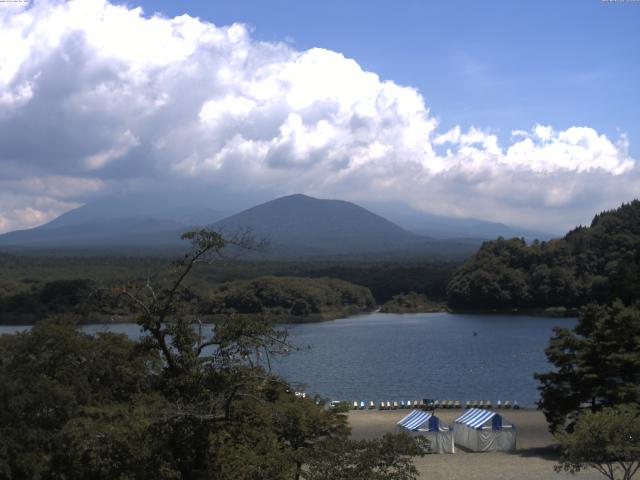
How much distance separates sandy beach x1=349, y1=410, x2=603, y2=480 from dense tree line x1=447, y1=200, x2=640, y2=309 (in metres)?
45.8

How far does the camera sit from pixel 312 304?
71.4m

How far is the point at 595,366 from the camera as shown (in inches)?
707

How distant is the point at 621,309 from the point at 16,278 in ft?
227

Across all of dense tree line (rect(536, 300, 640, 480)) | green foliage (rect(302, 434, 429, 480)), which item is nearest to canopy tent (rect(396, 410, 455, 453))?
dense tree line (rect(536, 300, 640, 480))

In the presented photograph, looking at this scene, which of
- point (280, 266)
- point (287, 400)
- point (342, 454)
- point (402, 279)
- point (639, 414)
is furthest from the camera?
point (280, 266)

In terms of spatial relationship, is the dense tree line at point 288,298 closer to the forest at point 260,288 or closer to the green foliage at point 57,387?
the forest at point 260,288

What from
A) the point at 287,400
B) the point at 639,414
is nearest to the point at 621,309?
the point at 639,414

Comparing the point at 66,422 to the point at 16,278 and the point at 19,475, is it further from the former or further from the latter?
the point at 16,278

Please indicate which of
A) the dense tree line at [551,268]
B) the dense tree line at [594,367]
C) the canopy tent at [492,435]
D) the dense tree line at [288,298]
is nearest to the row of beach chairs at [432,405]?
the canopy tent at [492,435]

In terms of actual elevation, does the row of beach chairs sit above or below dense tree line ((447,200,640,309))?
below

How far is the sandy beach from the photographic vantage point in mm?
16016

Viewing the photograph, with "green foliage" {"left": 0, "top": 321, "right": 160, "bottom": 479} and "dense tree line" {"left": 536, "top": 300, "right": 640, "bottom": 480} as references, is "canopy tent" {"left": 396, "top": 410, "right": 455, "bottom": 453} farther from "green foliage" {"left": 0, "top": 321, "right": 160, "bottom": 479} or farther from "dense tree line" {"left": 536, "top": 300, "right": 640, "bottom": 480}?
"green foliage" {"left": 0, "top": 321, "right": 160, "bottom": 479}

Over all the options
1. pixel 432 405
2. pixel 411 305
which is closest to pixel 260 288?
pixel 411 305

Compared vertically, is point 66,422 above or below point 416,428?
above
